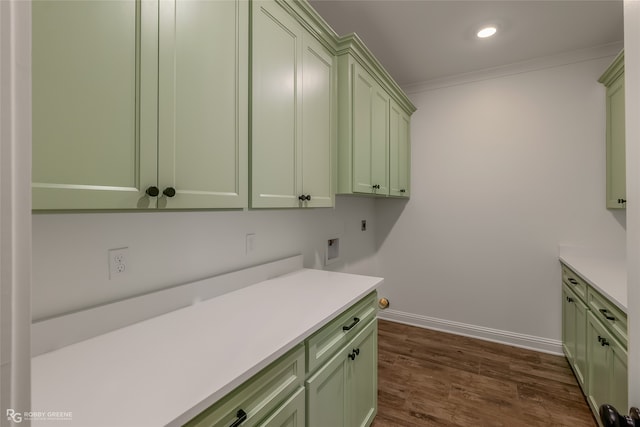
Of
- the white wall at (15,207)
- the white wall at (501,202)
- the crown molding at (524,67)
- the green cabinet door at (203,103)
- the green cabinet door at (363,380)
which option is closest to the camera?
the white wall at (15,207)

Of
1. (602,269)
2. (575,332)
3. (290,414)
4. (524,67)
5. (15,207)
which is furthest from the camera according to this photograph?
(524,67)

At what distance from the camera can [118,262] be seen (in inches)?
43.1

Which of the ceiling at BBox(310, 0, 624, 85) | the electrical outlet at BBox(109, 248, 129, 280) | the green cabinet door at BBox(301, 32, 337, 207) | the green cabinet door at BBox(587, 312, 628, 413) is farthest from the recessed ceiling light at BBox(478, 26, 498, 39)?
the electrical outlet at BBox(109, 248, 129, 280)

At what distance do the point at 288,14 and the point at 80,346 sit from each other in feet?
5.20

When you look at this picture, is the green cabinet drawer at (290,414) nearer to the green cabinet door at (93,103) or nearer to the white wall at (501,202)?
the green cabinet door at (93,103)

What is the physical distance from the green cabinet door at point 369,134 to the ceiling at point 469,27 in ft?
1.30

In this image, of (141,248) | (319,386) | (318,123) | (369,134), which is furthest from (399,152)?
(141,248)

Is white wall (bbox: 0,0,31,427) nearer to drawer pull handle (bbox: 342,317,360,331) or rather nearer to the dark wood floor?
drawer pull handle (bbox: 342,317,360,331)

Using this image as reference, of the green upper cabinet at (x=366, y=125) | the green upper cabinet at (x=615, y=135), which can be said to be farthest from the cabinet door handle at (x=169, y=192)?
the green upper cabinet at (x=615, y=135)

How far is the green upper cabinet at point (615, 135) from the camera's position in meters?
2.11

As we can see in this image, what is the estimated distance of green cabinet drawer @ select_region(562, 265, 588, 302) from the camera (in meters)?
1.93

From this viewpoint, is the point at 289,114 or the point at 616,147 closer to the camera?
the point at 289,114

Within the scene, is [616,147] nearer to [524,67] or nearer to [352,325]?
[524,67]

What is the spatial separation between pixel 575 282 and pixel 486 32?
6.42 feet
